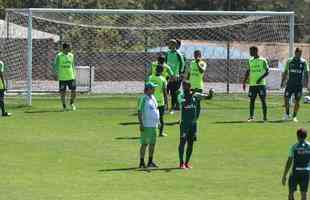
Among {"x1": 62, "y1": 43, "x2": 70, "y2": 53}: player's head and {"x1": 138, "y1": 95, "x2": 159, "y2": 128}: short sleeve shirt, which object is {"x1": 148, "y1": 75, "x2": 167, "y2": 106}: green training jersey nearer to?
{"x1": 138, "y1": 95, "x2": 159, "y2": 128}: short sleeve shirt

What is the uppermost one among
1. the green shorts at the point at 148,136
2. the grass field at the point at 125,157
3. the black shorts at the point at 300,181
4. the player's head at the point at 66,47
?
the player's head at the point at 66,47

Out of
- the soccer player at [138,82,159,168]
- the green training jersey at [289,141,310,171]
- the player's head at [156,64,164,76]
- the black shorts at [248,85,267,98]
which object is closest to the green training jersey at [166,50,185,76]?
the black shorts at [248,85,267,98]

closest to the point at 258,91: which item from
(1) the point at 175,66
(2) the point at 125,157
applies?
(1) the point at 175,66

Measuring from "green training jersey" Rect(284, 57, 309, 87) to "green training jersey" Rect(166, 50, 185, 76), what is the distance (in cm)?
298

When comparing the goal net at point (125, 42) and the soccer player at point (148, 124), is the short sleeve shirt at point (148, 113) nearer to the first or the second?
the soccer player at point (148, 124)

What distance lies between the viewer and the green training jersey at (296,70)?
1034 inches

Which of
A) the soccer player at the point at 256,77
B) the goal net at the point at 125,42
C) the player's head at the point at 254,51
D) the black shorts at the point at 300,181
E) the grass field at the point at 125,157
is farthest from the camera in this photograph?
the goal net at the point at 125,42

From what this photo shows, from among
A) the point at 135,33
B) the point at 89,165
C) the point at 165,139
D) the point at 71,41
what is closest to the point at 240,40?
the point at 135,33

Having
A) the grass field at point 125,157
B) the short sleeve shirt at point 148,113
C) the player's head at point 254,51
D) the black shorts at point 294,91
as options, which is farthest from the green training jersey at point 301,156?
the black shorts at point 294,91

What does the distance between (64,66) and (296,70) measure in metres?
6.95

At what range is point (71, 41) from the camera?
39812 millimetres

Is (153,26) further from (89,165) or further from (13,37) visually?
(89,165)

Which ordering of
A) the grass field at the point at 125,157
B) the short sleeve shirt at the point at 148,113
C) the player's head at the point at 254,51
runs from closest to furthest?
the grass field at the point at 125,157 < the short sleeve shirt at the point at 148,113 < the player's head at the point at 254,51

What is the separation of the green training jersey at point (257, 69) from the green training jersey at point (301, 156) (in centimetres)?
1202
